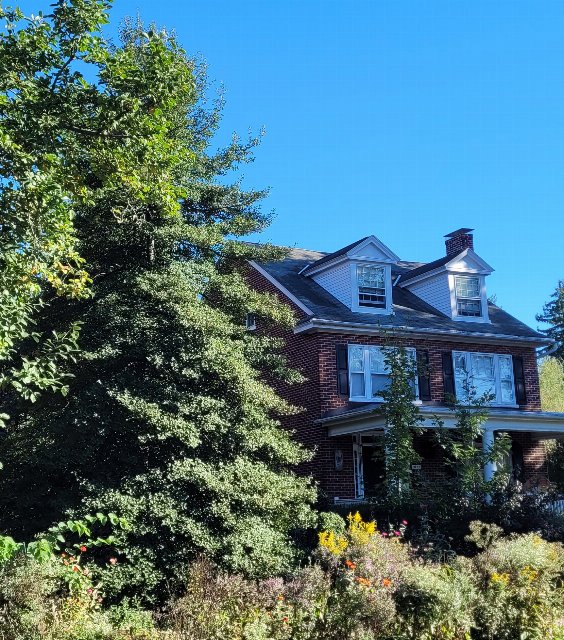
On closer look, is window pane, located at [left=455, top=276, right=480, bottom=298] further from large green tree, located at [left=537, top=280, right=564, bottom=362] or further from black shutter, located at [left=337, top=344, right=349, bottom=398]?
large green tree, located at [left=537, top=280, right=564, bottom=362]

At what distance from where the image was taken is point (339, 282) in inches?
926

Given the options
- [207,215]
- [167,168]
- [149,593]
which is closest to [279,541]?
[149,593]

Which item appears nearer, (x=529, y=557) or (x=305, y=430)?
(x=529, y=557)

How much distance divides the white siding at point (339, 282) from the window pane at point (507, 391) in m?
6.10

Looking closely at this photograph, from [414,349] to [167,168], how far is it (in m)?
13.3

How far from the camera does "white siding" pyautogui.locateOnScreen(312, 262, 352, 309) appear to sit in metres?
23.1

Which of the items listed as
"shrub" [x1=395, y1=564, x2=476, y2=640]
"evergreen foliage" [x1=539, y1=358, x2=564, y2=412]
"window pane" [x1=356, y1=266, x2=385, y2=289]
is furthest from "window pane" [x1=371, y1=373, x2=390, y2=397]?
"evergreen foliage" [x1=539, y1=358, x2=564, y2=412]

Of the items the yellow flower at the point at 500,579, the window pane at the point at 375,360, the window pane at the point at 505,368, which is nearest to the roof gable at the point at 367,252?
the window pane at the point at 375,360

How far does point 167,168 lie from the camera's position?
11180 mm

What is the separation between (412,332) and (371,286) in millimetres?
2021

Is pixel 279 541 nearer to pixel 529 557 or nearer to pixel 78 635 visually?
pixel 529 557

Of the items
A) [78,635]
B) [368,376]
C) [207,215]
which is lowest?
[78,635]

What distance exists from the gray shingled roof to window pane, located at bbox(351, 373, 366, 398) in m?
1.60

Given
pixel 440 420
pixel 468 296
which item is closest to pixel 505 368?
pixel 468 296
